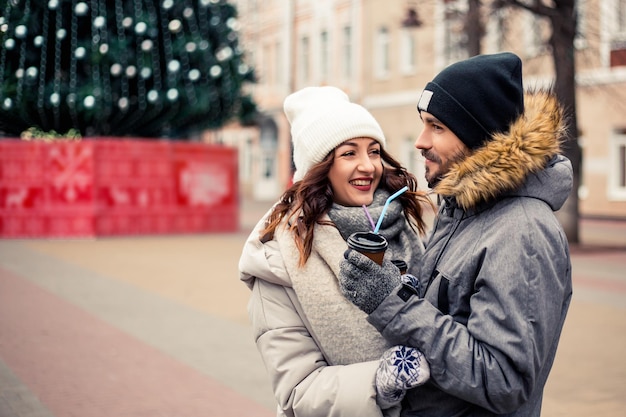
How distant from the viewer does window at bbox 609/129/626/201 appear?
2595 centimetres

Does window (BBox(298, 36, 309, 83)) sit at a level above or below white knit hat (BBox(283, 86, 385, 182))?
above

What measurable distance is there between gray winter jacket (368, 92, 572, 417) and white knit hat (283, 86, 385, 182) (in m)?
0.46

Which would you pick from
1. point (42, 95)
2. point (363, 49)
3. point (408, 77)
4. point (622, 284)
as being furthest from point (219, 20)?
point (363, 49)

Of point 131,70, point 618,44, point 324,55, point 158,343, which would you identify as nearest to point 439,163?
point 158,343

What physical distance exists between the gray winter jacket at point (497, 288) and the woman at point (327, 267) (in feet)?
0.29

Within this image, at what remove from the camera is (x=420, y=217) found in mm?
2646

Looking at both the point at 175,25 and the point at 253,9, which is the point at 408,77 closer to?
the point at 253,9

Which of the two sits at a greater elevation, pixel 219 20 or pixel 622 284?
pixel 219 20

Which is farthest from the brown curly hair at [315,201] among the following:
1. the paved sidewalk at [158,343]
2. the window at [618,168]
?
the window at [618,168]

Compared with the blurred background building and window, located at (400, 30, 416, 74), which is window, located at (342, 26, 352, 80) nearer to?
the blurred background building

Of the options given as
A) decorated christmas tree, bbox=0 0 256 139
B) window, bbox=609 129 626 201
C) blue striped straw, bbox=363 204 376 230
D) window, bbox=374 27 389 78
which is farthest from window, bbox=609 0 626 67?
blue striped straw, bbox=363 204 376 230

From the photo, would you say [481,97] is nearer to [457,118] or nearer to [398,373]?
[457,118]

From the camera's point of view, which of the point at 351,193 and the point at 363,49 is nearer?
the point at 351,193

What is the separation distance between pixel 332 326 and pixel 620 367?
5046 mm
